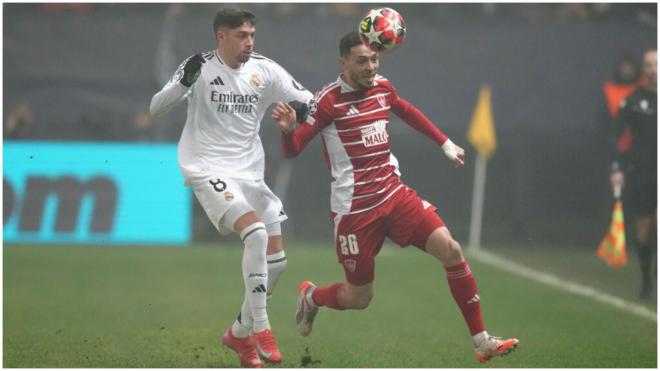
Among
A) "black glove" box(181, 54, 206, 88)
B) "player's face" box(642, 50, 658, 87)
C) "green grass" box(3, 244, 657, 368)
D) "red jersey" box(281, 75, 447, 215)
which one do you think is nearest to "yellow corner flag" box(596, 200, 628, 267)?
"green grass" box(3, 244, 657, 368)

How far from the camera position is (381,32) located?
24.7 feet

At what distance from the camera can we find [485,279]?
1338cm

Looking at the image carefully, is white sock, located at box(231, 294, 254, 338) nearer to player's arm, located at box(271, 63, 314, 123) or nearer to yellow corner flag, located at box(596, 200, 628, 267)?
A: player's arm, located at box(271, 63, 314, 123)

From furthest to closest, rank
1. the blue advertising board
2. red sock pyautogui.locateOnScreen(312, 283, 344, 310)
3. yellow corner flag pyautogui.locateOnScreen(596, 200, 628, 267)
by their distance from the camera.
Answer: the blue advertising board → yellow corner flag pyautogui.locateOnScreen(596, 200, 628, 267) → red sock pyautogui.locateOnScreen(312, 283, 344, 310)

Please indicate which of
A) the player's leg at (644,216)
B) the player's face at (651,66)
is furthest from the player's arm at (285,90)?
the player's leg at (644,216)

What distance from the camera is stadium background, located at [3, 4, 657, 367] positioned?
16.8 m

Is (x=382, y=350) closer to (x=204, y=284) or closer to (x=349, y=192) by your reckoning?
(x=349, y=192)

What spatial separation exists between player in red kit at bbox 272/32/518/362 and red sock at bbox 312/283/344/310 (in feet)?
1.26

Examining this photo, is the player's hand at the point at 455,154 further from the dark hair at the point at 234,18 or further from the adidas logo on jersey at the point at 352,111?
the dark hair at the point at 234,18

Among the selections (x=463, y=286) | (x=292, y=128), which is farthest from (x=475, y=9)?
(x=292, y=128)

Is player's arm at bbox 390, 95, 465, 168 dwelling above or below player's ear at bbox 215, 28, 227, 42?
below

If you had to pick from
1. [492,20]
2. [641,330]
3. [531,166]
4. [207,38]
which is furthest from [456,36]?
[641,330]

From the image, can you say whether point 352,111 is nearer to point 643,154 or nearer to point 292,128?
point 292,128

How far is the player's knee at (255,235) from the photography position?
24.8 ft
